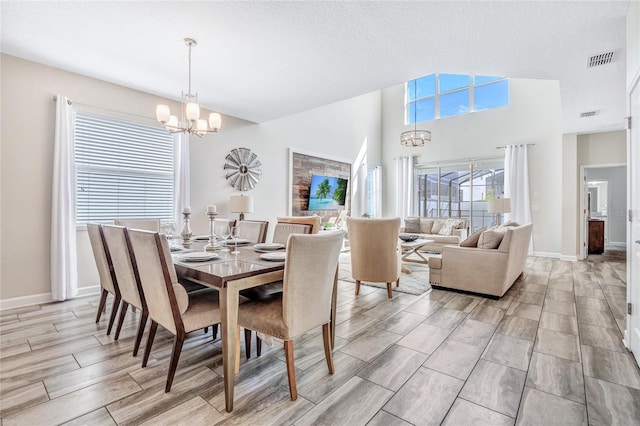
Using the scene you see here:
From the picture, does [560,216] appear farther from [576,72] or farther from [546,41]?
[546,41]

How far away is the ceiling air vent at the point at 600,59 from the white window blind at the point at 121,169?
5.12 metres

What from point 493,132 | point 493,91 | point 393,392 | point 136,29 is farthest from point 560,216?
point 136,29

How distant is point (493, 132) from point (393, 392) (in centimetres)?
740

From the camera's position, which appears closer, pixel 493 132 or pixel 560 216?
pixel 560 216

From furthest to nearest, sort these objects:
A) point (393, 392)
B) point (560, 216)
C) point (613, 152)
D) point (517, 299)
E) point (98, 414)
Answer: point (560, 216)
point (613, 152)
point (517, 299)
point (393, 392)
point (98, 414)

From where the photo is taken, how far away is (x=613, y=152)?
5770 millimetres

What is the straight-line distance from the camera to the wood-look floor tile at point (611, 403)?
1.55 metres

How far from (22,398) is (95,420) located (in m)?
0.59

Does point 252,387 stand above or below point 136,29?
below

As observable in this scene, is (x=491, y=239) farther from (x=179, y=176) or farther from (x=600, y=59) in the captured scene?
(x=179, y=176)

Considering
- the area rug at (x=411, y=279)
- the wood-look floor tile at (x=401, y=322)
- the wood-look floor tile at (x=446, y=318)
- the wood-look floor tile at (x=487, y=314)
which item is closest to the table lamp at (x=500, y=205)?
the area rug at (x=411, y=279)

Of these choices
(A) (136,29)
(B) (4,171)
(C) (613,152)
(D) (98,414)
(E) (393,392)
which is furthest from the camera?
(C) (613,152)

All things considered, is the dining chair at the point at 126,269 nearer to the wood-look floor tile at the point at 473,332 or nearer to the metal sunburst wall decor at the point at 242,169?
the wood-look floor tile at the point at 473,332

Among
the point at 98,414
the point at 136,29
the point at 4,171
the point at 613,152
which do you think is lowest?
the point at 98,414
